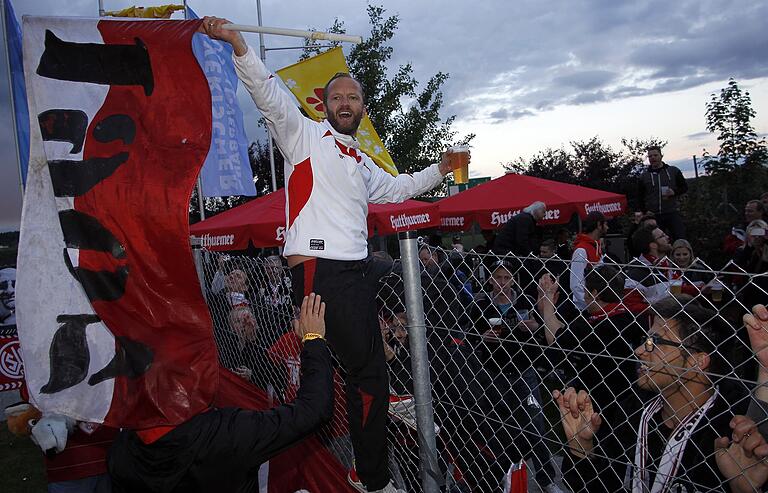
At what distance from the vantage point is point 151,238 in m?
1.96

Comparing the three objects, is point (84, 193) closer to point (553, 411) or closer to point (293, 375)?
point (293, 375)

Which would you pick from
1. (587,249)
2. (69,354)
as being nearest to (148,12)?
(69,354)

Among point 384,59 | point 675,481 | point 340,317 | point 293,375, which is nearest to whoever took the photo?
point 675,481

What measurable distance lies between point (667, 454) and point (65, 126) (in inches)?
97.1

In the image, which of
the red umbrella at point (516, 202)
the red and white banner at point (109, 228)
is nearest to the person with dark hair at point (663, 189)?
the red umbrella at point (516, 202)

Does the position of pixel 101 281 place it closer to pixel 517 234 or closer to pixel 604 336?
pixel 604 336

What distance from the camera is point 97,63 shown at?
80.3 inches

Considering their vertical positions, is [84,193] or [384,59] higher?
[384,59]

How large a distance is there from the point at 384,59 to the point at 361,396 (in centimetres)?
1605

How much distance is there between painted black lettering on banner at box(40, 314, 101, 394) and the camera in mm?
1903

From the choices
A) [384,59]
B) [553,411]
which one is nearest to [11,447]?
[553,411]

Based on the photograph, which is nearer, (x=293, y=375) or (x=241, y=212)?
(x=293, y=375)

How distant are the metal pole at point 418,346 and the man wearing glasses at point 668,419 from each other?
0.55 metres

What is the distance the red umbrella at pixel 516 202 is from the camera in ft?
34.3
